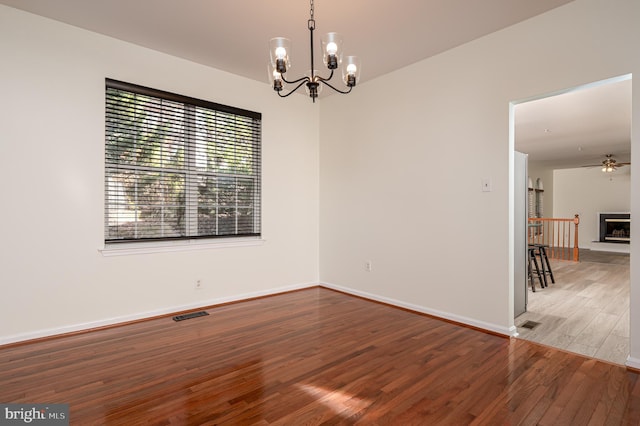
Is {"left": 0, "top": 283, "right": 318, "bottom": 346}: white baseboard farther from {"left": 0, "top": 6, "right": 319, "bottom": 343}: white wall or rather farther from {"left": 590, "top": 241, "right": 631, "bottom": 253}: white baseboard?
{"left": 590, "top": 241, "right": 631, "bottom": 253}: white baseboard

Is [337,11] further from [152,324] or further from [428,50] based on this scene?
[152,324]

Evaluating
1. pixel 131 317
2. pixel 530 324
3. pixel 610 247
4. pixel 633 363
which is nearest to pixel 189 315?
pixel 131 317

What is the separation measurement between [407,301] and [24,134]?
4.09 meters

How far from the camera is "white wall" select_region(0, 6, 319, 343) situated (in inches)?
113

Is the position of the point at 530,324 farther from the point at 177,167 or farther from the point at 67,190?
the point at 67,190

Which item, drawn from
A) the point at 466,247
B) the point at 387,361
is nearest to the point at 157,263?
the point at 387,361

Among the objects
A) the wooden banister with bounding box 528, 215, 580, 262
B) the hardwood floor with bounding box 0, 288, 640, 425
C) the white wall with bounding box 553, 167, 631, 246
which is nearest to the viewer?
the hardwood floor with bounding box 0, 288, 640, 425

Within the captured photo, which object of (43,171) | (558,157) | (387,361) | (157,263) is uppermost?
(558,157)

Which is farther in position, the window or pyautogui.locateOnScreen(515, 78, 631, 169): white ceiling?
pyautogui.locateOnScreen(515, 78, 631, 169): white ceiling

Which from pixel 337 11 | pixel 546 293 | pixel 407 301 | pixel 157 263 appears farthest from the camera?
pixel 546 293

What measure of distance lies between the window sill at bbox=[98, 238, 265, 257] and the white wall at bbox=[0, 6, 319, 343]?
0.06 m

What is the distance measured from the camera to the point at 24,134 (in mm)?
2916

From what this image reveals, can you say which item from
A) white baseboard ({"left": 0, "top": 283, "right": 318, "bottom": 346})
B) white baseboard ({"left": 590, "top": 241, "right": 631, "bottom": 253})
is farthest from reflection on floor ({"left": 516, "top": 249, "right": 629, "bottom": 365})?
white baseboard ({"left": 590, "top": 241, "right": 631, "bottom": 253})

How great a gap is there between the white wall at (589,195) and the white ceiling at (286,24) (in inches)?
334
